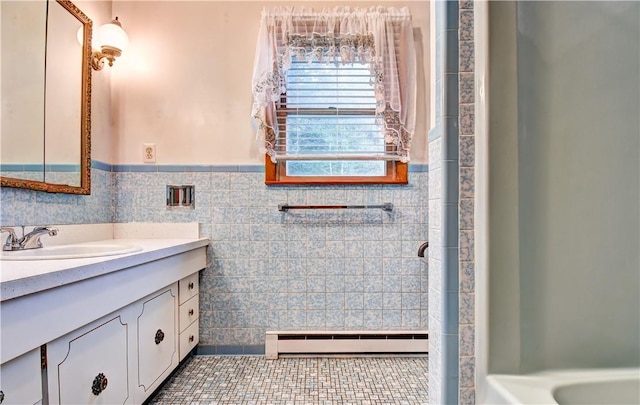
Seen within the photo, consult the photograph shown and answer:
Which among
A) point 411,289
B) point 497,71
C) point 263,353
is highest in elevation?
point 497,71

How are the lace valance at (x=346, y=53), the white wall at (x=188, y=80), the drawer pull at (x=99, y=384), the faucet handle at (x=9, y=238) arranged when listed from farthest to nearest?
the white wall at (x=188, y=80) → the lace valance at (x=346, y=53) → the faucet handle at (x=9, y=238) → the drawer pull at (x=99, y=384)

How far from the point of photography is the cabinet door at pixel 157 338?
4.78ft

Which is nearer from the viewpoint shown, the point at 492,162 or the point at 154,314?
the point at 492,162

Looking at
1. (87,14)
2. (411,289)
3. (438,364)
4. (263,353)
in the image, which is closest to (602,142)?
(438,364)

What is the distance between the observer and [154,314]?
1553 millimetres

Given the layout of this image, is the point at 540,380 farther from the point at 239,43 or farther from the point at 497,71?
the point at 239,43

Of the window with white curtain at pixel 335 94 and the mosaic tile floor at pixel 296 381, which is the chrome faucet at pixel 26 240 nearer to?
the mosaic tile floor at pixel 296 381

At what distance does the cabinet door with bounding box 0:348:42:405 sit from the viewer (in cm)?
81

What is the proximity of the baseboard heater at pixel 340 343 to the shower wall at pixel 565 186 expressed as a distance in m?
1.22

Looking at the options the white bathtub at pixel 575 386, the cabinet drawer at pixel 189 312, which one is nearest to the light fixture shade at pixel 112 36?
the cabinet drawer at pixel 189 312

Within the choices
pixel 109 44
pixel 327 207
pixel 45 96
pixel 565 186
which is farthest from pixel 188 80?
pixel 565 186

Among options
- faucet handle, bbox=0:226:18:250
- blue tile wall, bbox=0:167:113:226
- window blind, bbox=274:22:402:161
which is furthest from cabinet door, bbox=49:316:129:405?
window blind, bbox=274:22:402:161

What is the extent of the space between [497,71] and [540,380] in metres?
0.79

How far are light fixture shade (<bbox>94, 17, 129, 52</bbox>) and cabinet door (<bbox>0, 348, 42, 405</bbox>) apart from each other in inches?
64.4
